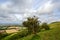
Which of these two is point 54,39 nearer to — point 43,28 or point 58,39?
point 58,39

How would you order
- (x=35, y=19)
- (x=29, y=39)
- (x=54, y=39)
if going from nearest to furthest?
(x=54, y=39) < (x=29, y=39) < (x=35, y=19)

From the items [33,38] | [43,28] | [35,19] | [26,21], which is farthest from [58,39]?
[43,28]

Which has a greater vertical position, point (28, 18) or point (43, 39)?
point (28, 18)

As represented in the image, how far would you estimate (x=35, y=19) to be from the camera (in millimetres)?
75125

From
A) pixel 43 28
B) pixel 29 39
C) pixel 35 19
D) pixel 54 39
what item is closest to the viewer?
pixel 54 39

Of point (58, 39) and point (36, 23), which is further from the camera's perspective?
point (36, 23)

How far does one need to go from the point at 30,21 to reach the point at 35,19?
11.4 ft

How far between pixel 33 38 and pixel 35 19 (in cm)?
1287

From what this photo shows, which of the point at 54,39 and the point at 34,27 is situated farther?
the point at 34,27

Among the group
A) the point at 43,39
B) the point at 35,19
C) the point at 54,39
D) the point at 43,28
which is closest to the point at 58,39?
the point at 54,39

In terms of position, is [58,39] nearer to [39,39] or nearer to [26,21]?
[39,39]

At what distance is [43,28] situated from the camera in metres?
95.4

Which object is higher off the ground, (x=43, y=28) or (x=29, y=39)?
(x=43, y=28)

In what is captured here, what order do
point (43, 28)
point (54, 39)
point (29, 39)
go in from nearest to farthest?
point (54, 39) < point (29, 39) < point (43, 28)
